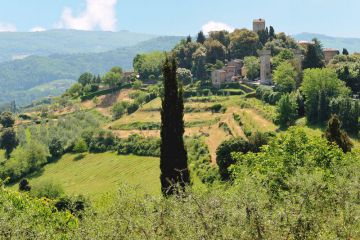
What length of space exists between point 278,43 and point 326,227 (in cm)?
9847

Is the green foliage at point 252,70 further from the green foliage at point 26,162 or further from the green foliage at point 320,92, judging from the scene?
the green foliage at point 26,162

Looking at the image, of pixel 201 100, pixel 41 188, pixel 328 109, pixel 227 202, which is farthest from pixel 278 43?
pixel 227 202

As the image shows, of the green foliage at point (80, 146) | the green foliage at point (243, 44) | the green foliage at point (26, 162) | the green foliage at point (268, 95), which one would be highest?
the green foliage at point (243, 44)

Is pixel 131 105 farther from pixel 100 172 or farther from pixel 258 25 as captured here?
pixel 258 25

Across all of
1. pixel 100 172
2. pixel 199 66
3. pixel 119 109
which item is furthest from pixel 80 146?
pixel 199 66

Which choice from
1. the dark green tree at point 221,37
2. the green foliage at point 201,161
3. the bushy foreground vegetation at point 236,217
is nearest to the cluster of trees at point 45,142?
the green foliage at point 201,161

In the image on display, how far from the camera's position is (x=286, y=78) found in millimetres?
74562

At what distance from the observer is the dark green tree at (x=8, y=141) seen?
311 feet

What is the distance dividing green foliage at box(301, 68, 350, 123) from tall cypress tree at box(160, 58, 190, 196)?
30209mm

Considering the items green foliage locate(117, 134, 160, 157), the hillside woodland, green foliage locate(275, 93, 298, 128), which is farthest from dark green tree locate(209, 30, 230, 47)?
green foliage locate(275, 93, 298, 128)

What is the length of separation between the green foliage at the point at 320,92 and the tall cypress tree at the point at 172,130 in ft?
99.1

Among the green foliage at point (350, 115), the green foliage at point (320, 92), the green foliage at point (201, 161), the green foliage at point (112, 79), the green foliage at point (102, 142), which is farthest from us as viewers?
the green foliage at point (112, 79)

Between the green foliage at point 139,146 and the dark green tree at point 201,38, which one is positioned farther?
the dark green tree at point 201,38

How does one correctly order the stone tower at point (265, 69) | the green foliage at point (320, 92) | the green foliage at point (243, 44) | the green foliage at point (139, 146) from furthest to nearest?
1. the green foliage at point (243, 44)
2. the stone tower at point (265, 69)
3. the green foliage at point (139, 146)
4. the green foliage at point (320, 92)
